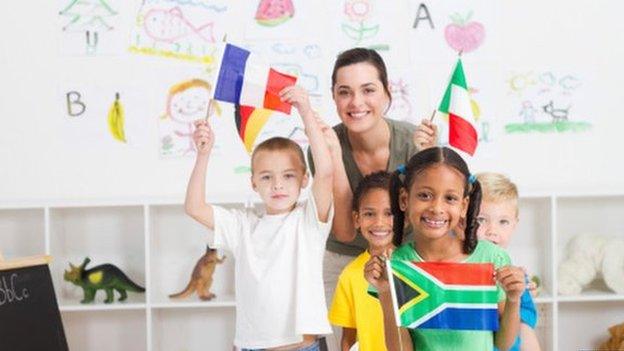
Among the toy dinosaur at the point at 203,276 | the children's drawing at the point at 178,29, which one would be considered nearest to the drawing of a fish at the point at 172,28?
the children's drawing at the point at 178,29

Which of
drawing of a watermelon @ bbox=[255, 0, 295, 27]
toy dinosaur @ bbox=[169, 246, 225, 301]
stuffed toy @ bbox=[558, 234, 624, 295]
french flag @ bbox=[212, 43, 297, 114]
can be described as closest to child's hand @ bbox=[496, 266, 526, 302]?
french flag @ bbox=[212, 43, 297, 114]

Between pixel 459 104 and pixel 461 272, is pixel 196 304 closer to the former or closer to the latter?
pixel 459 104

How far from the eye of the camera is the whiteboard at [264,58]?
14.0ft

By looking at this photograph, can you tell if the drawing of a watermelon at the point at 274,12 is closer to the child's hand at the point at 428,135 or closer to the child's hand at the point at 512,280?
the child's hand at the point at 428,135

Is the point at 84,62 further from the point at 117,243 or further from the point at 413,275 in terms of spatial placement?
the point at 413,275

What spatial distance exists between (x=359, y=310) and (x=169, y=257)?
1.85 meters

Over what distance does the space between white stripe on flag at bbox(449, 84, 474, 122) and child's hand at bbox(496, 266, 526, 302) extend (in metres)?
0.62

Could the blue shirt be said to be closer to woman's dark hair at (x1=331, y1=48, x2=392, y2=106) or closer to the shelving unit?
woman's dark hair at (x1=331, y1=48, x2=392, y2=106)

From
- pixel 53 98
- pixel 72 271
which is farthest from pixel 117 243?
pixel 53 98

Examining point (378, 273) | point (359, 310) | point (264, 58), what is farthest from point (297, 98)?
point (264, 58)

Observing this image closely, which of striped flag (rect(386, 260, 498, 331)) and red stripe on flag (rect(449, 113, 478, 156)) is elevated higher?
red stripe on flag (rect(449, 113, 478, 156))

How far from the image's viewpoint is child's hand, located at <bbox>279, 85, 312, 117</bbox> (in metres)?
2.74

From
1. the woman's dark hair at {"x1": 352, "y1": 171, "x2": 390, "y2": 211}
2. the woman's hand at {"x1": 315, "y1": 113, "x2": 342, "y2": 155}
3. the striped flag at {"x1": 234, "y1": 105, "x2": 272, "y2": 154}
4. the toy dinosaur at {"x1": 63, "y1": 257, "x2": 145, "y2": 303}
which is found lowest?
the toy dinosaur at {"x1": 63, "y1": 257, "x2": 145, "y2": 303}

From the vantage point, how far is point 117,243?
4.36m
